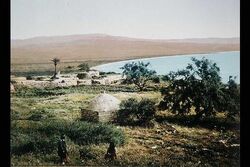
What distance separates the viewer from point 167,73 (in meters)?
3.30

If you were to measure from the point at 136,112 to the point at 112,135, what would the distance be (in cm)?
26

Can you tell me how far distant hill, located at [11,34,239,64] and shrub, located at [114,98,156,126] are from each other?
0.36 m

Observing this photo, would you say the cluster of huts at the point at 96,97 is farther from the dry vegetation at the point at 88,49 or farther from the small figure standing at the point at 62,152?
the small figure standing at the point at 62,152

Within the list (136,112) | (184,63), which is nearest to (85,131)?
(136,112)

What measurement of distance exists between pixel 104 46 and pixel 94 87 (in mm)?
332

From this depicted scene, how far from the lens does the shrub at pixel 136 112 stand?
3.34 m

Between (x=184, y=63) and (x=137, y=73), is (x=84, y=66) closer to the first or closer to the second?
(x=137, y=73)

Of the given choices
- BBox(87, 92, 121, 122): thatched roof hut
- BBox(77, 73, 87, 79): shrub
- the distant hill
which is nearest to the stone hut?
BBox(87, 92, 121, 122): thatched roof hut

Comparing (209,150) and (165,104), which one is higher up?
(165,104)

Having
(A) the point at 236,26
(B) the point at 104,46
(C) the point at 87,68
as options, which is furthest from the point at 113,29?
(A) the point at 236,26

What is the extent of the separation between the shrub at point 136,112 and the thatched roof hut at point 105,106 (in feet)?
0.17

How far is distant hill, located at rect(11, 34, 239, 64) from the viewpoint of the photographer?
3.32 metres

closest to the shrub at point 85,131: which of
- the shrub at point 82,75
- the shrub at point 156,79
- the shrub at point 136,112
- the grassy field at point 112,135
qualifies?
the grassy field at point 112,135
